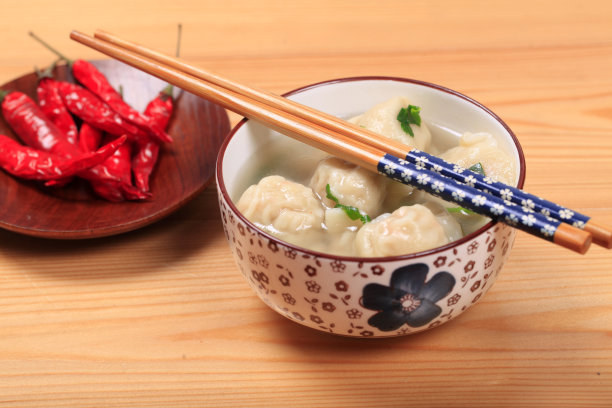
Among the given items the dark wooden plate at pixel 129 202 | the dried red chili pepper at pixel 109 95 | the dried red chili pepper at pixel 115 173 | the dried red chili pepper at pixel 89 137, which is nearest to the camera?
the dark wooden plate at pixel 129 202

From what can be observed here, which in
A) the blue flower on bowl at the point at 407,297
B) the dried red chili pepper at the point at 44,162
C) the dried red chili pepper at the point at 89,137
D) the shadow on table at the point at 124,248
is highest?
the blue flower on bowl at the point at 407,297

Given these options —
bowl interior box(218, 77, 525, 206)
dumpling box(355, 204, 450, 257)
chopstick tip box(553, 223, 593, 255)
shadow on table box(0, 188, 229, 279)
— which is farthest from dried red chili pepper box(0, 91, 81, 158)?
chopstick tip box(553, 223, 593, 255)

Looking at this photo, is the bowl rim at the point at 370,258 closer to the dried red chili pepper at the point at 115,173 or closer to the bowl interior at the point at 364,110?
the bowl interior at the point at 364,110

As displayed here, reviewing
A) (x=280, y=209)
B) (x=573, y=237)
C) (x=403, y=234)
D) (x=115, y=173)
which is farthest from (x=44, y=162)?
(x=573, y=237)

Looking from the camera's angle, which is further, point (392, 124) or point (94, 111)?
point (94, 111)

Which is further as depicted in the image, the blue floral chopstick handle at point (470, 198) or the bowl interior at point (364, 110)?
the bowl interior at point (364, 110)

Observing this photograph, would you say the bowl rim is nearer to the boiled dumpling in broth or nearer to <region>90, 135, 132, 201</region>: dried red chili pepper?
the boiled dumpling in broth

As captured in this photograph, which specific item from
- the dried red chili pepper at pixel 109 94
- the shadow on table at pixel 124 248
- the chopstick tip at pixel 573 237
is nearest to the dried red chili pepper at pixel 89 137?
the dried red chili pepper at pixel 109 94

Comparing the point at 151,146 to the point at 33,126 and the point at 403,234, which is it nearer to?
the point at 33,126
